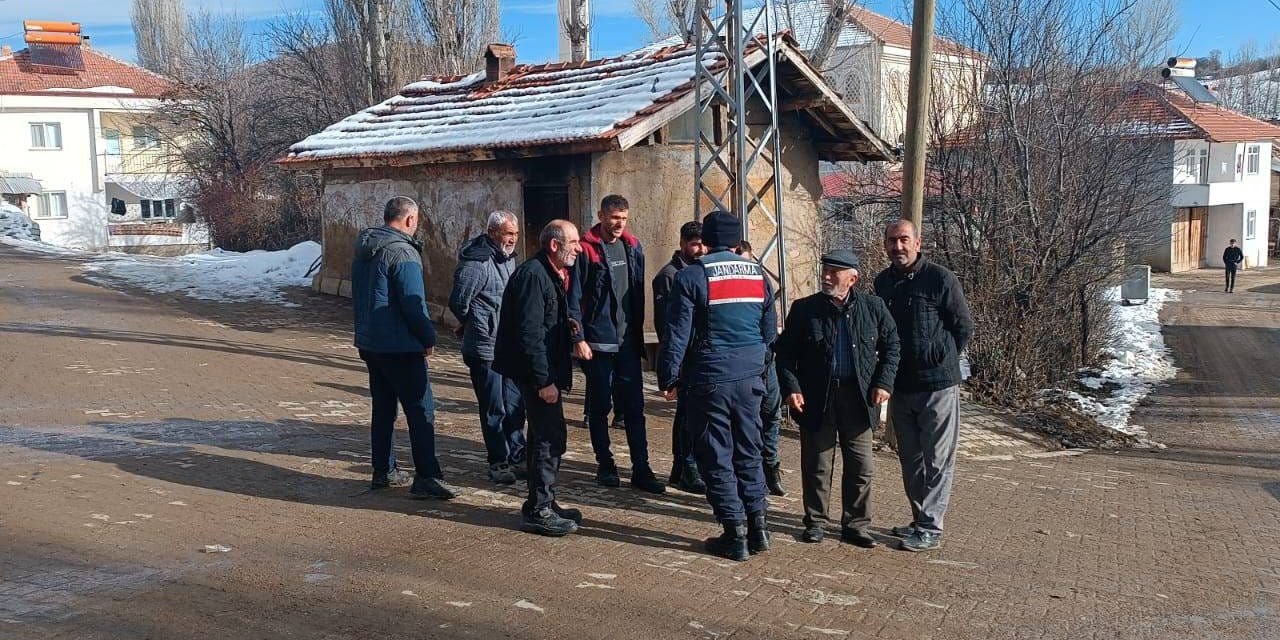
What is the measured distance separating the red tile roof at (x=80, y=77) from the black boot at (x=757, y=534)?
4354 cm

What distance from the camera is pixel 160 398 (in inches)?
366

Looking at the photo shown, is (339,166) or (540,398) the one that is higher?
(339,166)

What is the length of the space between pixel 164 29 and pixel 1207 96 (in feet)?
174

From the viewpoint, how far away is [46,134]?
4341cm

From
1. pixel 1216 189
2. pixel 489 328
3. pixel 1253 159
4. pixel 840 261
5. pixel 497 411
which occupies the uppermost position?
pixel 1253 159

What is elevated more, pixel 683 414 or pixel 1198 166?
pixel 1198 166

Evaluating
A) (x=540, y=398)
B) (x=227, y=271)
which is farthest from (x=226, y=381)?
(x=227, y=271)

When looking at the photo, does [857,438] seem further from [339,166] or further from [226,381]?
[339,166]

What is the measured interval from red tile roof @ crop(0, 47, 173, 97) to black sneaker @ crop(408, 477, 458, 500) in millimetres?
41996

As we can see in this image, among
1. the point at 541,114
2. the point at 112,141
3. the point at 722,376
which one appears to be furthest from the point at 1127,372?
the point at 112,141

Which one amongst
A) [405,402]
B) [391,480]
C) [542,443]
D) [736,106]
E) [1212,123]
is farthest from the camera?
[1212,123]

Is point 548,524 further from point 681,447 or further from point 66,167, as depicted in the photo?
point 66,167

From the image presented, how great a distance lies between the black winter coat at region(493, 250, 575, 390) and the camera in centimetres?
550

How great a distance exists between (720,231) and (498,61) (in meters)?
11.4
